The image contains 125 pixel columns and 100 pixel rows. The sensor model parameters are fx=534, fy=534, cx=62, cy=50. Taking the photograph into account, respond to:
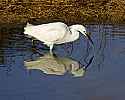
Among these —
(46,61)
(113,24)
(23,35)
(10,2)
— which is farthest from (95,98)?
(10,2)

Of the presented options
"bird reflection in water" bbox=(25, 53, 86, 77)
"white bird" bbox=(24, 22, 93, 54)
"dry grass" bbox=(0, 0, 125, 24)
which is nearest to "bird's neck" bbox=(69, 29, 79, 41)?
"white bird" bbox=(24, 22, 93, 54)

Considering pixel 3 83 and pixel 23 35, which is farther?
pixel 23 35

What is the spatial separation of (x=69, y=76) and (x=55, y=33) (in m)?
1.47

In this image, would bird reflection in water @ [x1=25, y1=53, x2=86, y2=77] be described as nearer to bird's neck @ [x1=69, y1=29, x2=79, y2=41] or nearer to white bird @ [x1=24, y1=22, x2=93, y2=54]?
white bird @ [x1=24, y1=22, x2=93, y2=54]

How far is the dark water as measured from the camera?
780cm

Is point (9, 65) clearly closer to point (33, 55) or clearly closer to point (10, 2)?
point (33, 55)

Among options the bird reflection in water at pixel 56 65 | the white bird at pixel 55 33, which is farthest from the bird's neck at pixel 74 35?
the bird reflection in water at pixel 56 65

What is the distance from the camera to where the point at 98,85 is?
8.19 meters

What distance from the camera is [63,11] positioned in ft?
44.4

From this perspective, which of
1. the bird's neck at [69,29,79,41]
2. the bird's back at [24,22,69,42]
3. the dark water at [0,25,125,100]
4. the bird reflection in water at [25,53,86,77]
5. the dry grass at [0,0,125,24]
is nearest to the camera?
the dark water at [0,25,125,100]

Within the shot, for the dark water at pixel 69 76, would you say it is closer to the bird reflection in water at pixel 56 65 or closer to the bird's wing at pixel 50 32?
the bird reflection in water at pixel 56 65

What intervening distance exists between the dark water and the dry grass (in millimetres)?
1784

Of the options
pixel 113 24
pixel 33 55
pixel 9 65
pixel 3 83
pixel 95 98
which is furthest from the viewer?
pixel 113 24

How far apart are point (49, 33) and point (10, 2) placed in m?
3.94
